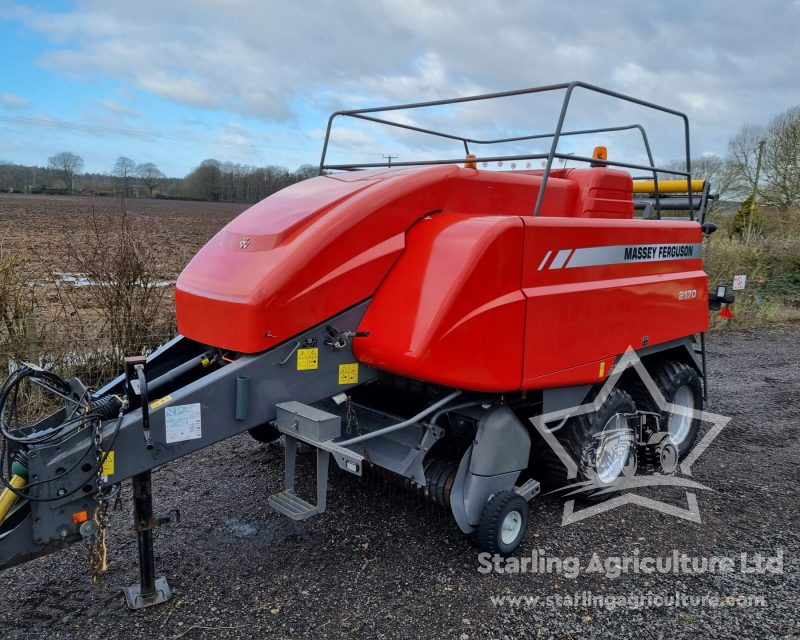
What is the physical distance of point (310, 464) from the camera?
14.8 ft

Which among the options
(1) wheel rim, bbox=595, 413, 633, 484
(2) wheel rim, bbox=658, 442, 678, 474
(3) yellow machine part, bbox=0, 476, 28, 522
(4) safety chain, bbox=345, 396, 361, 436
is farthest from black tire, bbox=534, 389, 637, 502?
(3) yellow machine part, bbox=0, 476, 28, 522

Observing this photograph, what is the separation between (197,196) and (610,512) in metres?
Result: 17.8

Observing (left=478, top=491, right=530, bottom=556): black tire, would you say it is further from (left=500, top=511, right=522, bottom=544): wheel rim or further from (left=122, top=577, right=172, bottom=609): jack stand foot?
(left=122, top=577, right=172, bottom=609): jack stand foot

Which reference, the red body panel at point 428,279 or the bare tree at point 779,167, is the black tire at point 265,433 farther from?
the bare tree at point 779,167

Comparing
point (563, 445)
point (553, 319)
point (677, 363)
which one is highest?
point (553, 319)

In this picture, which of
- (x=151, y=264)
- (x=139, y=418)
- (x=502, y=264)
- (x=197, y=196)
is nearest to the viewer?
(x=139, y=418)

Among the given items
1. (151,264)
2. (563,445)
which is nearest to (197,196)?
(151,264)

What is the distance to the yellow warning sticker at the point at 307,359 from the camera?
3.06 meters

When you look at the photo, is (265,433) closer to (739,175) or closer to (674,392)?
(674,392)

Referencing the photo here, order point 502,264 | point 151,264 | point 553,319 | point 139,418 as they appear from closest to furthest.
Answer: point 139,418, point 502,264, point 553,319, point 151,264

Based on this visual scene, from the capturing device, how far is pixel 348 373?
3.26 meters

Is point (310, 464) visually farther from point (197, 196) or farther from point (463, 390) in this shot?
point (197, 196)

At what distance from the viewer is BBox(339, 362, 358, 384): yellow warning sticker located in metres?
3.24

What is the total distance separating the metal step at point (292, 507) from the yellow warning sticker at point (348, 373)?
0.62 meters
